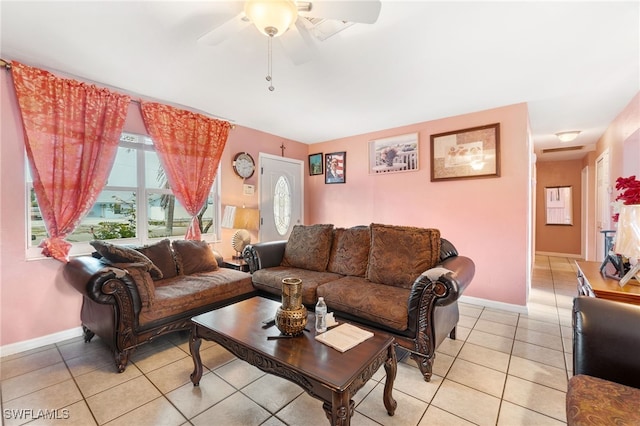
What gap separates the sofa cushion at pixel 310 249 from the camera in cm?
300

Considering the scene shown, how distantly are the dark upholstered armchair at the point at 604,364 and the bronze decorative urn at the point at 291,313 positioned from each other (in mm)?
1163

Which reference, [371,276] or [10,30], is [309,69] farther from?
[10,30]

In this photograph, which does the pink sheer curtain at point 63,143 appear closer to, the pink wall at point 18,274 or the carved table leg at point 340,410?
the pink wall at point 18,274

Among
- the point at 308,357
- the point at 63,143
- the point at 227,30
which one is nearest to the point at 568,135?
the point at 227,30

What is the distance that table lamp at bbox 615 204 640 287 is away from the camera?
1592 millimetres

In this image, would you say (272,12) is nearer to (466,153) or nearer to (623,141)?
(466,153)

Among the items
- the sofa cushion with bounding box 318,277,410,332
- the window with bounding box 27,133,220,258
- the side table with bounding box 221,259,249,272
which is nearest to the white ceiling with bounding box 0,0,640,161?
the window with bounding box 27,133,220,258

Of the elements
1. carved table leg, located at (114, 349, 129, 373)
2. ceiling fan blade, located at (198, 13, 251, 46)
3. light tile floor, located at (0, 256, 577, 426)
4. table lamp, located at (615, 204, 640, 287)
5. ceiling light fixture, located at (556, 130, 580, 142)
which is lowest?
light tile floor, located at (0, 256, 577, 426)

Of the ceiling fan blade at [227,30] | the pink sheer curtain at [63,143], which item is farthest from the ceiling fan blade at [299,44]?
the pink sheer curtain at [63,143]

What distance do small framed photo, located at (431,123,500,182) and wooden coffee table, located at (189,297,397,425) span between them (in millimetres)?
2692

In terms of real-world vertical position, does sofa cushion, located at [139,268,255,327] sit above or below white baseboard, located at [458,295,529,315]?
above

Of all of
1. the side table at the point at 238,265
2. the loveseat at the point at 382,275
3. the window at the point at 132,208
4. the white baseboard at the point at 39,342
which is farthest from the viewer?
the side table at the point at 238,265

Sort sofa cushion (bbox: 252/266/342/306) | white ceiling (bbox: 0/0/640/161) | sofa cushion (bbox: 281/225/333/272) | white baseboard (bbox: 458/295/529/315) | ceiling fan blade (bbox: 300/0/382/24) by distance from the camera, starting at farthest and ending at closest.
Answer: white baseboard (bbox: 458/295/529/315), sofa cushion (bbox: 281/225/333/272), sofa cushion (bbox: 252/266/342/306), white ceiling (bbox: 0/0/640/161), ceiling fan blade (bbox: 300/0/382/24)

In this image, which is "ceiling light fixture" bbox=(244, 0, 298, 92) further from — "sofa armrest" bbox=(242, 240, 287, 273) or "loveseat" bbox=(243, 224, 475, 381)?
"sofa armrest" bbox=(242, 240, 287, 273)
